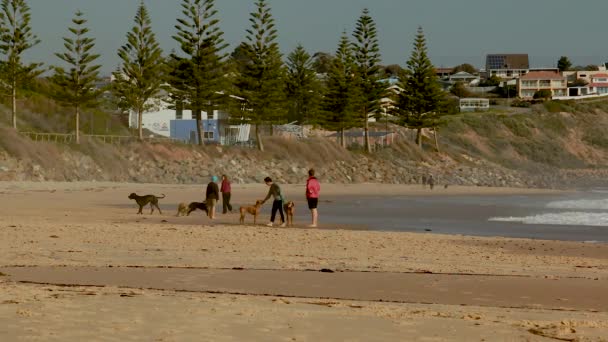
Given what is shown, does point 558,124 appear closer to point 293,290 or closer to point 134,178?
point 134,178

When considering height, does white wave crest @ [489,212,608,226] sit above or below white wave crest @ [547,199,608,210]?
below

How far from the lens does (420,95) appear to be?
241 ft

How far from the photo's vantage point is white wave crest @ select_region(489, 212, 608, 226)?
85.1ft

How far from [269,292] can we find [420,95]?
210 ft

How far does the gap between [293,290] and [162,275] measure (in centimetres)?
178

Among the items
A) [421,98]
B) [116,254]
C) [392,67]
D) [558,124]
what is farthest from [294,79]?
[392,67]

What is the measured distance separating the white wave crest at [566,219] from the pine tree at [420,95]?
43.6m

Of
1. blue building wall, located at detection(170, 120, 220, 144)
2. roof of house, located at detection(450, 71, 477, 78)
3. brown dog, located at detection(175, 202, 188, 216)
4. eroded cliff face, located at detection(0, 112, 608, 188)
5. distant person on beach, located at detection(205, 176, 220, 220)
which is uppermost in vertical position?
roof of house, located at detection(450, 71, 477, 78)

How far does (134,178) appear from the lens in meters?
45.8

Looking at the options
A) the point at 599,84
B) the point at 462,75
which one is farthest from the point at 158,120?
the point at 462,75

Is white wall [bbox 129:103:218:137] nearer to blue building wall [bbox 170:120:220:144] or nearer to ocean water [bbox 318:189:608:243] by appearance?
blue building wall [bbox 170:120:220:144]

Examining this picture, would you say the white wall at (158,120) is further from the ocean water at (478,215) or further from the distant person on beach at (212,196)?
the distant person on beach at (212,196)

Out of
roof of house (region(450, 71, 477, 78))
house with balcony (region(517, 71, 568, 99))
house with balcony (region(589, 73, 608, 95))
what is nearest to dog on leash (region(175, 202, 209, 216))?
house with balcony (region(517, 71, 568, 99))

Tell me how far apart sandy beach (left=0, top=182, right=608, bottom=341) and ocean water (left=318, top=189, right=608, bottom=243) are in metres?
2.73
